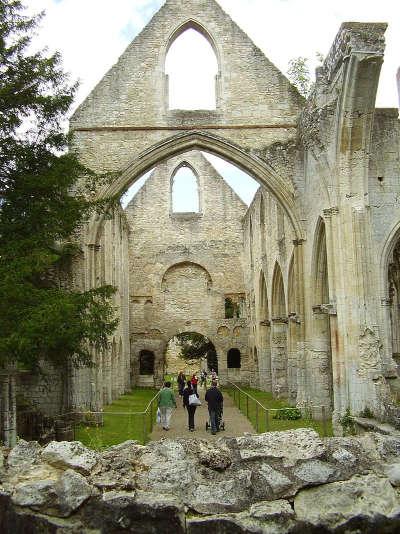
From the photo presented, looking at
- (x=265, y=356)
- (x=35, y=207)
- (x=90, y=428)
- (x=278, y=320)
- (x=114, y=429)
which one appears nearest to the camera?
(x=35, y=207)

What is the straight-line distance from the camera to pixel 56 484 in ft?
14.2

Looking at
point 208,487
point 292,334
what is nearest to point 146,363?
point 292,334

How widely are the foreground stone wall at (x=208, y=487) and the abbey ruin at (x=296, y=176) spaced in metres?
6.10

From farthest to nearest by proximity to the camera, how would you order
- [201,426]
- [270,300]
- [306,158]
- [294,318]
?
1. [270,300]
2. [294,318]
3. [306,158]
4. [201,426]

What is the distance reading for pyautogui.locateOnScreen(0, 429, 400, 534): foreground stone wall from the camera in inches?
163

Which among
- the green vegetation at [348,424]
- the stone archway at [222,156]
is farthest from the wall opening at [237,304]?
the green vegetation at [348,424]

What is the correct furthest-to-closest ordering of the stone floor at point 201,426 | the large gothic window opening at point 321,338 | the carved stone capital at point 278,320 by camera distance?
the carved stone capital at point 278,320, the large gothic window opening at point 321,338, the stone floor at point 201,426

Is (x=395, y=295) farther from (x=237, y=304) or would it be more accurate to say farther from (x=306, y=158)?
(x=237, y=304)

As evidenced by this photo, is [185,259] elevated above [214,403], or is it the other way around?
[185,259]

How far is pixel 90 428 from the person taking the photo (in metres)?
12.7

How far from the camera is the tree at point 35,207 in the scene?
8688 millimetres

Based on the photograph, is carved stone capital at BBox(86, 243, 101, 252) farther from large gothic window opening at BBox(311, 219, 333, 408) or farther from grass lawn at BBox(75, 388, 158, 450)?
large gothic window opening at BBox(311, 219, 333, 408)

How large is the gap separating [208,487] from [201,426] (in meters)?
9.48

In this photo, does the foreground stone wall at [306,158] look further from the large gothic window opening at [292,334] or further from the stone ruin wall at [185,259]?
the stone ruin wall at [185,259]
